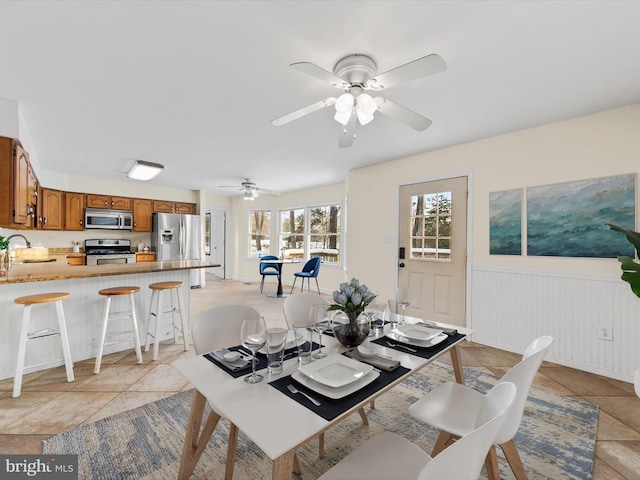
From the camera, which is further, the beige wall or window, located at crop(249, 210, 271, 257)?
window, located at crop(249, 210, 271, 257)

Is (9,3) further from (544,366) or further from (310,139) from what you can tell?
(544,366)

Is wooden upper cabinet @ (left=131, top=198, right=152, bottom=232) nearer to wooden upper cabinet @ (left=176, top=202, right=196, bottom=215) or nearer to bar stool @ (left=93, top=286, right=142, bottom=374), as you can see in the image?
wooden upper cabinet @ (left=176, top=202, right=196, bottom=215)

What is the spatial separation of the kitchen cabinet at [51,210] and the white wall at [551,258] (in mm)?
5903

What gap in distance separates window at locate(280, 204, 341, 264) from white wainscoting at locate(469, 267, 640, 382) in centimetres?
344

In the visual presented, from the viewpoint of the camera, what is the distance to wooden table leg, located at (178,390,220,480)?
132 cm

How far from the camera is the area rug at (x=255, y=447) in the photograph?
5.04ft

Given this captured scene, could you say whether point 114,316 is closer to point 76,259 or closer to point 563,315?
point 76,259

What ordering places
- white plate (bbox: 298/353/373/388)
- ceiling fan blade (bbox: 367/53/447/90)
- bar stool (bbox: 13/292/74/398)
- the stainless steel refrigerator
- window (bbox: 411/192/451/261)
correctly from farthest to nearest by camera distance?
the stainless steel refrigerator
window (bbox: 411/192/451/261)
bar stool (bbox: 13/292/74/398)
ceiling fan blade (bbox: 367/53/447/90)
white plate (bbox: 298/353/373/388)

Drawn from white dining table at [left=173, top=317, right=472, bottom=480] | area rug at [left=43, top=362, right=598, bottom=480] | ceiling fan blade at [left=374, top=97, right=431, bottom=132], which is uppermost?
ceiling fan blade at [left=374, top=97, right=431, bottom=132]

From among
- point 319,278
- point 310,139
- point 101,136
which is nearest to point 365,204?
point 310,139

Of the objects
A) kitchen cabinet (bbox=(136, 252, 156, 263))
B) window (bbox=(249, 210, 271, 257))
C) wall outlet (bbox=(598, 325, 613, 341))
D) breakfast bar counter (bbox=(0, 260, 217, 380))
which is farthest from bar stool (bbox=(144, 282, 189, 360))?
window (bbox=(249, 210, 271, 257))

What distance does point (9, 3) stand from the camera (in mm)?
1423

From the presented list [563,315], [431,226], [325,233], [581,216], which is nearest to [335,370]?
[563,315]

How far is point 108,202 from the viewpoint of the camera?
5805 millimetres
